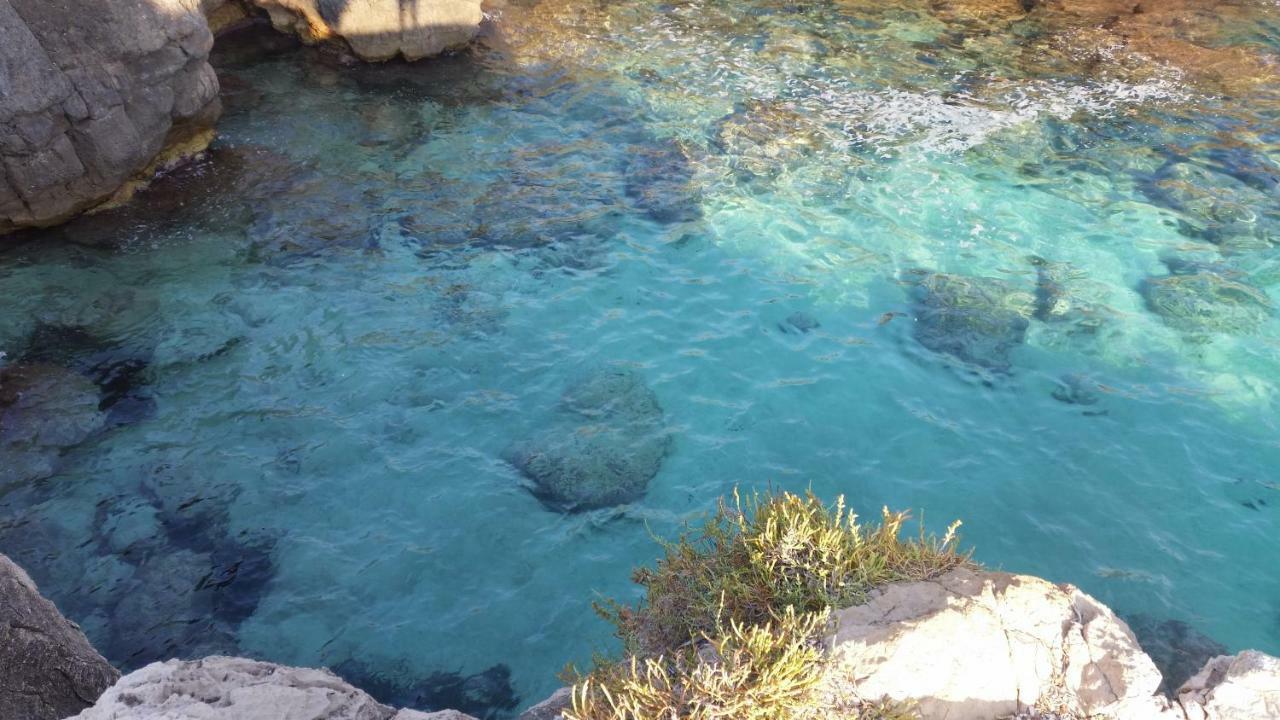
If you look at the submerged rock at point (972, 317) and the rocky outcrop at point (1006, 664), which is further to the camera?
the submerged rock at point (972, 317)

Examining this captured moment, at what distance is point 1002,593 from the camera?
5914 millimetres

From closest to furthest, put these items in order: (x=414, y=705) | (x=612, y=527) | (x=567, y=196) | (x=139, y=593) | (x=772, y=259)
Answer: (x=414, y=705) → (x=139, y=593) → (x=612, y=527) → (x=772, y=259) → (x=567, y=196)

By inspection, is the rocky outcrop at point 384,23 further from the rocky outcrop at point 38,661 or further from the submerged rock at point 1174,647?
the submerged rock at point 1174,647

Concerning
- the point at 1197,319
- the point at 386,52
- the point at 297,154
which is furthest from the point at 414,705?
the point at 386,52

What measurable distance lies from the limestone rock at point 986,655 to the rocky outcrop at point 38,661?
5155 mm

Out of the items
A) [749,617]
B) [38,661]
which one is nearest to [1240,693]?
[749,617]

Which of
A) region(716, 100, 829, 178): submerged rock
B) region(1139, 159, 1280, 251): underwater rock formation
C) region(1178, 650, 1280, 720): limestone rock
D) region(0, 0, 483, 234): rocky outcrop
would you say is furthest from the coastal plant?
region(0, 0, 483, 234): rocky outcrop

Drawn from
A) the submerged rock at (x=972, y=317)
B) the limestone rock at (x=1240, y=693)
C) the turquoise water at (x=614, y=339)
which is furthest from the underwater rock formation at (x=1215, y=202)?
the limestone rock at (x=1240, y=693)

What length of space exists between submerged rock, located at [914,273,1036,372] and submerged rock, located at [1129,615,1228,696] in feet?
11.5

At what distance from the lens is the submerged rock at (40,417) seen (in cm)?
909

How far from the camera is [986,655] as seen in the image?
18.4 ft

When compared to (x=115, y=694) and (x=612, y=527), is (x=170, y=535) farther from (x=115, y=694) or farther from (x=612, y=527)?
(x=612, y=527)

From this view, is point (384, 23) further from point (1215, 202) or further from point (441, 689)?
point (1215, 202)

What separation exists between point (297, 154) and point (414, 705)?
9.49 meters
